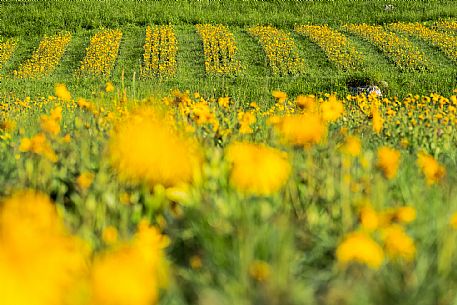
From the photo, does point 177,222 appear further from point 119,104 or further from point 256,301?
point 119,104

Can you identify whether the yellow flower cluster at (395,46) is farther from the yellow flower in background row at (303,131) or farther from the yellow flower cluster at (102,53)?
the yellow flower in background row at (303,131)

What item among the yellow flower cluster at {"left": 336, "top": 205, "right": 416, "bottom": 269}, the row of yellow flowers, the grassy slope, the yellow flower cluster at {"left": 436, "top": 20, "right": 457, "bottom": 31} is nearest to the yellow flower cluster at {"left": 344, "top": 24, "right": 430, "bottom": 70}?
the grassy slope

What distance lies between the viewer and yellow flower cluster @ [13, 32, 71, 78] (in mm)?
18797

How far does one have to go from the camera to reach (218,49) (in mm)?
19875

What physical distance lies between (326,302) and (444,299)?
0.39 metres

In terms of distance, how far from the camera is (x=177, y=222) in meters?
2.42

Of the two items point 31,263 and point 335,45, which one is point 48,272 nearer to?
point 31,263

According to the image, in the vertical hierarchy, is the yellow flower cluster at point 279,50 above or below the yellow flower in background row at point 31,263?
below

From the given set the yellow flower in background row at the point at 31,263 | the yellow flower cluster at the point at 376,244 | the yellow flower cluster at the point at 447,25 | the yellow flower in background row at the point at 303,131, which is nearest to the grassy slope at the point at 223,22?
the yellow flower cluster at the point at 447,25

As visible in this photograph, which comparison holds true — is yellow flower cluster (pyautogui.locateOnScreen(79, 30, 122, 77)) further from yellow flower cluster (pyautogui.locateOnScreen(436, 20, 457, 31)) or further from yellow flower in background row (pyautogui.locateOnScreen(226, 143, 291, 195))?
yellow flower in background row (pyautogui.locateOnScreen(226, 143, 291, 195))

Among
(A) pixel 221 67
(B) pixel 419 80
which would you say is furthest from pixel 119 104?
(A) pixel 221 67

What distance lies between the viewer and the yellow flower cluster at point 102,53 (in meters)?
18.5

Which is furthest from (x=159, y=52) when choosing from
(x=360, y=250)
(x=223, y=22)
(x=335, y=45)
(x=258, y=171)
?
(x=360, y=250)

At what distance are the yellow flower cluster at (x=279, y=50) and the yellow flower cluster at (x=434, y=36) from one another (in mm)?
4316
